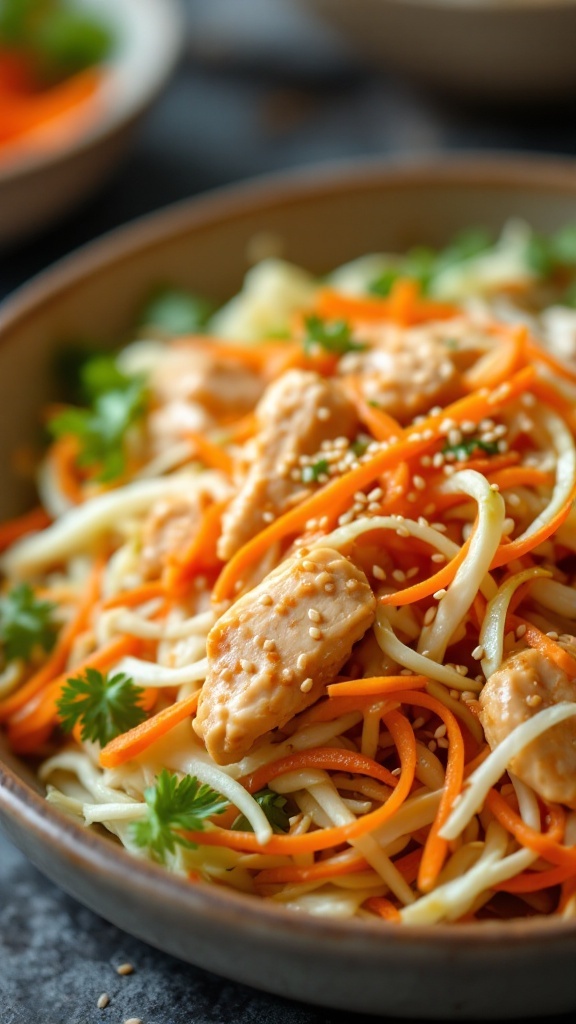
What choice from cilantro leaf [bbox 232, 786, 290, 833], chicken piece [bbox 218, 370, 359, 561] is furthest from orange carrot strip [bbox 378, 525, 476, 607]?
cilantro leaf [bbox 232, 786, 290, 833]

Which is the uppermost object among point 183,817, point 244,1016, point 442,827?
point 183,817

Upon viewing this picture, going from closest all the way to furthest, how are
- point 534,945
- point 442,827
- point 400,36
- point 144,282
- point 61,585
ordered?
point 534,945, point 442,827, point 61,585, point 144,282, point 400,36

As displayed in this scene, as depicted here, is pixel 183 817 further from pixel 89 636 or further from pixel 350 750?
pixel 89 636

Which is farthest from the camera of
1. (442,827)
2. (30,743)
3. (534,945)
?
(30,743)

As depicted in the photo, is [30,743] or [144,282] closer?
[30,743]

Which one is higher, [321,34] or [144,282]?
[144,282]

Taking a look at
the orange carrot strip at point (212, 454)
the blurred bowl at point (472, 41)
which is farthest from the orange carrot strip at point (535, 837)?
the blurred bowl at point (472, 41)

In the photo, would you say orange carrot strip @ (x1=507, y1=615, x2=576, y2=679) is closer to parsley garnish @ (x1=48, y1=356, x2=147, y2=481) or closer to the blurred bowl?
parsley garnish @ (x1=48, y1=356, x2=147, y2=481)

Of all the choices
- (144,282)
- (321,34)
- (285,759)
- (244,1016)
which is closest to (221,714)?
(285,759)

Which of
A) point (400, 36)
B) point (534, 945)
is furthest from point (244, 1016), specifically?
point (400, 36)
